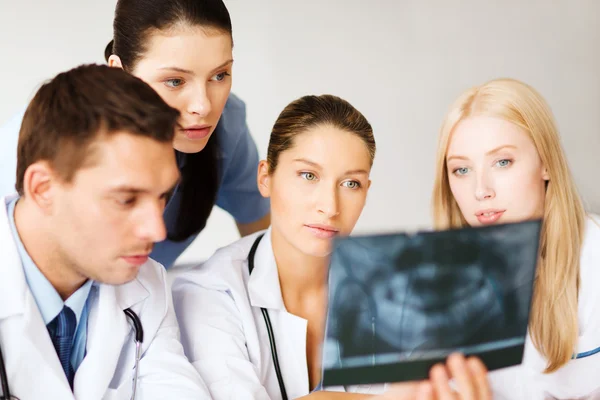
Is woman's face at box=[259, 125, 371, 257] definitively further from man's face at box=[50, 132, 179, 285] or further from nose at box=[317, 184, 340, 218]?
man's face at box=[50, 132, 179, 285]

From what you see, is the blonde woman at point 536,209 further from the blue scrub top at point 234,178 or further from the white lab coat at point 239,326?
the blue scrub top at point 234,178

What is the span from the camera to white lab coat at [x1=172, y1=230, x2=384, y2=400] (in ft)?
4.70

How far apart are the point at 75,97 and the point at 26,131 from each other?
0.10 metres

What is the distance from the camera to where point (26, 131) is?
1.20 metres

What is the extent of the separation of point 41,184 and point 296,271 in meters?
0.61

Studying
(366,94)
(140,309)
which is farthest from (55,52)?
(140,309)

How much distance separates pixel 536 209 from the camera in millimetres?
1649

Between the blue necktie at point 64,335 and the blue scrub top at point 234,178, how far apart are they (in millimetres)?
621

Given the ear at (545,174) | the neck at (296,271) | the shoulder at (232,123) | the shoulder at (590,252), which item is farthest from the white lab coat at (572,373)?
the shoulder at (232,123)

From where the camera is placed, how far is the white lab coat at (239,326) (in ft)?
4.70

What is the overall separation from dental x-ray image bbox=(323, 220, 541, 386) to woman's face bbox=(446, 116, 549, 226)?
1.29ft

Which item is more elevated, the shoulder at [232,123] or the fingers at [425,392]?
the shoulder at [232,123]

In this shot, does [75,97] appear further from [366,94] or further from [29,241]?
[366,94]

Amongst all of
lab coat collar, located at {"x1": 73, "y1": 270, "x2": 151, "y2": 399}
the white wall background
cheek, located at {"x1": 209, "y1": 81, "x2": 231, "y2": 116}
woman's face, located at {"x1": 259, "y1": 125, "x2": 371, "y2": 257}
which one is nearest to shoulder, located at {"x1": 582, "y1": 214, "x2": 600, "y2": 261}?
woman's face, located at {"x1": 259, "y1": 125, "x2": 371, "y2": 257}
